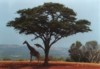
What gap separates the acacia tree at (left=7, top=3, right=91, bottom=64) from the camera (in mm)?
34281

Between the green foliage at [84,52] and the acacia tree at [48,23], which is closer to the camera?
the acacia tree at [48,23]

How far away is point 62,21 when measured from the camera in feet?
115

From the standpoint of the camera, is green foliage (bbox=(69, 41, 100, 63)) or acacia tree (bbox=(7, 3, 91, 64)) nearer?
acacia tree (bbox=(7, 3, 91, 64))

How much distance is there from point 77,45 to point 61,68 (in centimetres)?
2801

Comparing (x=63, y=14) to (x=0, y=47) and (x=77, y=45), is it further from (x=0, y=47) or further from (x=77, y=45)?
(x=0, y=47)

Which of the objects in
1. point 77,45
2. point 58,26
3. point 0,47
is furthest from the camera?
point 0,47

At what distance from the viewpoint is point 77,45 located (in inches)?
2334

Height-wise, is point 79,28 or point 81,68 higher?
point 79,28

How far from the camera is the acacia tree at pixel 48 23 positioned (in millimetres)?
34281

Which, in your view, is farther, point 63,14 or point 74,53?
point 74,53

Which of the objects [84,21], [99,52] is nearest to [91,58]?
[99,52]

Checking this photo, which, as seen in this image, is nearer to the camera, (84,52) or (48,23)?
(48,23)

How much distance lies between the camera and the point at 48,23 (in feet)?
113

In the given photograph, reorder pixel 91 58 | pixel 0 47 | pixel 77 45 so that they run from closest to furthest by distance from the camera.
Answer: pixel 91 58 → pixel 77 45 → pixel 0 47
